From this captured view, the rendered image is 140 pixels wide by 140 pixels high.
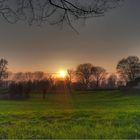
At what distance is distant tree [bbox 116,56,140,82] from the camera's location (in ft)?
246

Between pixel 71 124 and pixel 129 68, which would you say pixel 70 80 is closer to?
pixel 129 68

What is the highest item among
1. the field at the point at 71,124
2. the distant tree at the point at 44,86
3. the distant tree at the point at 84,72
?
the distant tree at the point at 84,72

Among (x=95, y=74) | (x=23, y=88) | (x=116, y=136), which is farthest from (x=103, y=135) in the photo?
(x=95, y=74)

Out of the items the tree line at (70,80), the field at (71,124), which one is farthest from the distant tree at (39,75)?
the field at (71,124)

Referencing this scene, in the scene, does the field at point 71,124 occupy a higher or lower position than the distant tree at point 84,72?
lower

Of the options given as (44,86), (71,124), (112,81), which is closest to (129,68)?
(112,81)

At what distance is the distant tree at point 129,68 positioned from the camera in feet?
246

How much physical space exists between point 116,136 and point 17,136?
271cm

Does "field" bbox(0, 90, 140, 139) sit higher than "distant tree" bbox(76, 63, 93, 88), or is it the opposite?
"distant tree" bbox(76, 63, 93, 88)

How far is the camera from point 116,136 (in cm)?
846

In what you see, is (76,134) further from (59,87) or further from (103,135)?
Answer: (59,87)

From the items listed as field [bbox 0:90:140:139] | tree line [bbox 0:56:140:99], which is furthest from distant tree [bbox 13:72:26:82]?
field [bbox 0:90:140:139]

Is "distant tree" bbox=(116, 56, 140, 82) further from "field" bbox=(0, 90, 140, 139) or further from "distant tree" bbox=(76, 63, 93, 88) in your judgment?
"field" bbox=(0, 90, 140, 139)

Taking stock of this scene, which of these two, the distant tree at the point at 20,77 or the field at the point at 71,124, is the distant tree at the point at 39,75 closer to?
the distant tree at the point at 20,77
